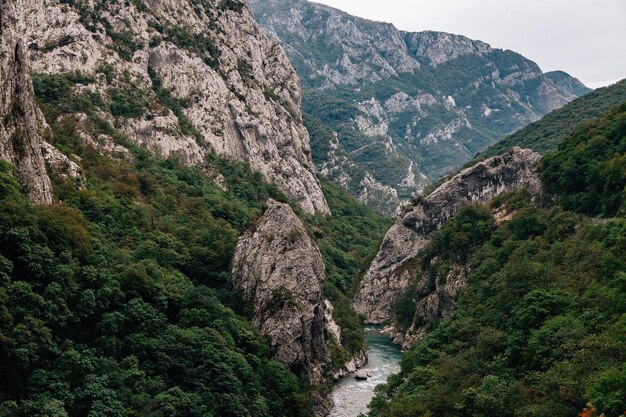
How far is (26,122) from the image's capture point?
66.9 meters

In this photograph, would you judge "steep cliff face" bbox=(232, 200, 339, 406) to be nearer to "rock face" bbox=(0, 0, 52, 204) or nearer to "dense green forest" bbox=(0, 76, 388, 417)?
"dense green forest" bbox=(0, 76, 388, 417)

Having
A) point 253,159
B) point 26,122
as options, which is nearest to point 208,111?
point 253,159

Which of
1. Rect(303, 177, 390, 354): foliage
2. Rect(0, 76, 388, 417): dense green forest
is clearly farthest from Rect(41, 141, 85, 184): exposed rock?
Rect(303, 177, 390, 354): foliage

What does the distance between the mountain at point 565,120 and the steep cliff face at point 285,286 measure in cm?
9002

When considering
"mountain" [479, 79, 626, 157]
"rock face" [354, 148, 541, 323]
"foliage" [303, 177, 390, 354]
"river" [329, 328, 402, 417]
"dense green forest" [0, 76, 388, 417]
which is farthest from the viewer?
"mountain" [479, 79, 626, 157]

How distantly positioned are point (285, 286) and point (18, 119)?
1270 inches

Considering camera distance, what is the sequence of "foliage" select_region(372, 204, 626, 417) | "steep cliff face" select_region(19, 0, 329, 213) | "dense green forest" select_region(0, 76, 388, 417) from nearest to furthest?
"foliage" select_region(372, 204, 626, 417)
"dense green forest" select_region(0, 76, 388, 417)
"steep cliff face" select_region(19, 0, 329, 213)

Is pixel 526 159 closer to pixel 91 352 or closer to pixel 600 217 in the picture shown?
pixel 600 217

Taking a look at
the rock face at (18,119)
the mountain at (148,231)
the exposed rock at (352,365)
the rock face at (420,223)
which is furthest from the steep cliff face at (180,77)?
the exposed rock at (352,365)

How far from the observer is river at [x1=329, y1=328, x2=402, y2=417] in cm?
7381

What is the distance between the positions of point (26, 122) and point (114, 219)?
55.1ft

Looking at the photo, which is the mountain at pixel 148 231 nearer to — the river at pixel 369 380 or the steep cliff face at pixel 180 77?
the steep cliff face at pixel 180 77

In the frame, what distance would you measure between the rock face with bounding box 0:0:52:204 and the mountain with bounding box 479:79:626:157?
379 feet

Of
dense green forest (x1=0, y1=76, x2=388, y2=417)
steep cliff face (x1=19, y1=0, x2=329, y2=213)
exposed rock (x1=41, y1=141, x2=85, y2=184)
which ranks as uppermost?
steep cliff face (x1=19, y1=0, x2=329, y2=213)
